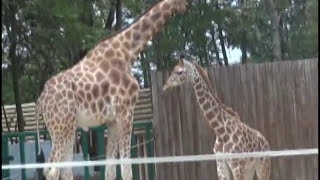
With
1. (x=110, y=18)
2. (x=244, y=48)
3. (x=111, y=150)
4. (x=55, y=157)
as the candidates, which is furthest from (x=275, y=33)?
(x=55, y=157)

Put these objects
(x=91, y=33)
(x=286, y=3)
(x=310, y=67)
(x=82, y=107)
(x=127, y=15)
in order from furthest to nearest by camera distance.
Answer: (x=127, y=15)
(x=286, y=3)
(x=91, y=33)
(x=310, y=67)
(x=82, y=107)

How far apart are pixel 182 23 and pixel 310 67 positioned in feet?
8.78

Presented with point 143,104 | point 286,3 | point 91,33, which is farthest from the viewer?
point 286,3

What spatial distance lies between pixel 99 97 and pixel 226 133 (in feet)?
3.41

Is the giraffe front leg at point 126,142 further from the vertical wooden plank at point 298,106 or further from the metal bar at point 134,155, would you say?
the vertical wooden plank at point 298,106

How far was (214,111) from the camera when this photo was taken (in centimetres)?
520

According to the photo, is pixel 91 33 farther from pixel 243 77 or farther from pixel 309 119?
pixel 309 119

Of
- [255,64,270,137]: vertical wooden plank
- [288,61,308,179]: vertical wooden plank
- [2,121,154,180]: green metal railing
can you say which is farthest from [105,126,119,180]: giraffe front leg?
[288,61,308,179]: vertical wooden plank

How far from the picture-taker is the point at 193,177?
654cm

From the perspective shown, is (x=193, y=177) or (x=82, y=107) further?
(x=193, y=177)

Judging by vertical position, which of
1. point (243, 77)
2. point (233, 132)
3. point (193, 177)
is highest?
point (243, 77)

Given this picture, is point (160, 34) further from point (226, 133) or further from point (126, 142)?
point (126, 142)

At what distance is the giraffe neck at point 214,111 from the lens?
5.13 m

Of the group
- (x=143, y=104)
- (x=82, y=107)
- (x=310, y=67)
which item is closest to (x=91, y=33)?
(x=143, y=104)
